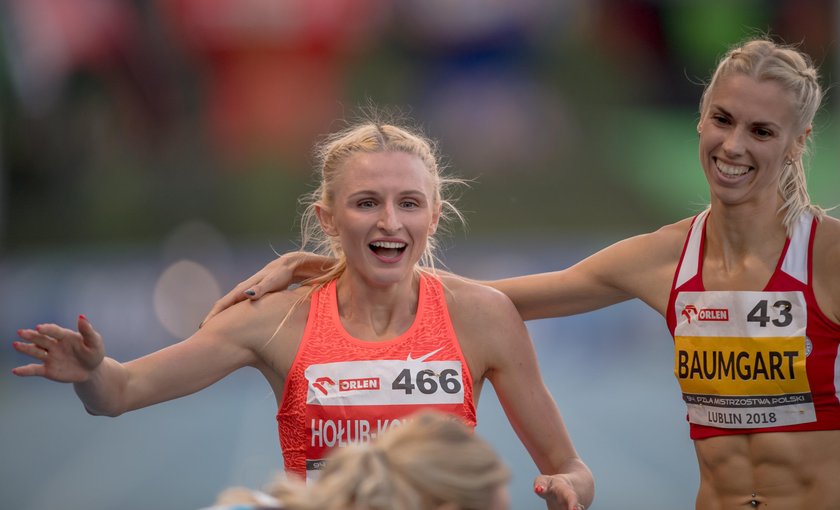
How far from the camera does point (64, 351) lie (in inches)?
105

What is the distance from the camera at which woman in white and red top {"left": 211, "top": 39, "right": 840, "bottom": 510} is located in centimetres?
298

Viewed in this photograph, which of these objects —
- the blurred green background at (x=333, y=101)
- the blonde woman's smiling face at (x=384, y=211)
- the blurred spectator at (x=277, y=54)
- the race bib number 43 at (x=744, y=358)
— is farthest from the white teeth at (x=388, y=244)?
the blurred spectator at (x=277, y=54)

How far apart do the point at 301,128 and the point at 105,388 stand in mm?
10786

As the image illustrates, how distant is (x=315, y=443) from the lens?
9.64 feet

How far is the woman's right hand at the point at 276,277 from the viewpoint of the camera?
3127mm

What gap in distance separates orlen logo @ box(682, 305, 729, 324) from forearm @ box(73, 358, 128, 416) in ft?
4.97

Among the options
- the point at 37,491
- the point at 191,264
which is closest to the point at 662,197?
the point at 191,264

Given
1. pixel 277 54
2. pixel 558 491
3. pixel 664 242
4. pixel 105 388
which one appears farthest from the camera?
pixel 277 54

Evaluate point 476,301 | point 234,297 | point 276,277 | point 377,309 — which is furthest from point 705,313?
point 234,297

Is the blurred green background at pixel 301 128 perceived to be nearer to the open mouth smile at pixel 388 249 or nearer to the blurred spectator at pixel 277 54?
the blurred spectator at pixel 277 54

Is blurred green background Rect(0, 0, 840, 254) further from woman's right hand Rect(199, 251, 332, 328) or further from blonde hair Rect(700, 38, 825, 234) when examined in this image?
woman's right hand Rect(199, 251, 332, 328)

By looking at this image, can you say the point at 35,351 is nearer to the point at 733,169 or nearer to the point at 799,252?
the point at 733,169

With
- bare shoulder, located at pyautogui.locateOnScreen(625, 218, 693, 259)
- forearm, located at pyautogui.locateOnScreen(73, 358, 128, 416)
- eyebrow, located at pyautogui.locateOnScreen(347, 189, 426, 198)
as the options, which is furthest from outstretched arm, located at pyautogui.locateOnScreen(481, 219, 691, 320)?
forearm, located at pyautogui.locateOnScreen(73, 358, 128, 416)

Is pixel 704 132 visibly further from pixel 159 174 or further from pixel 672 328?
pixel 159 174
